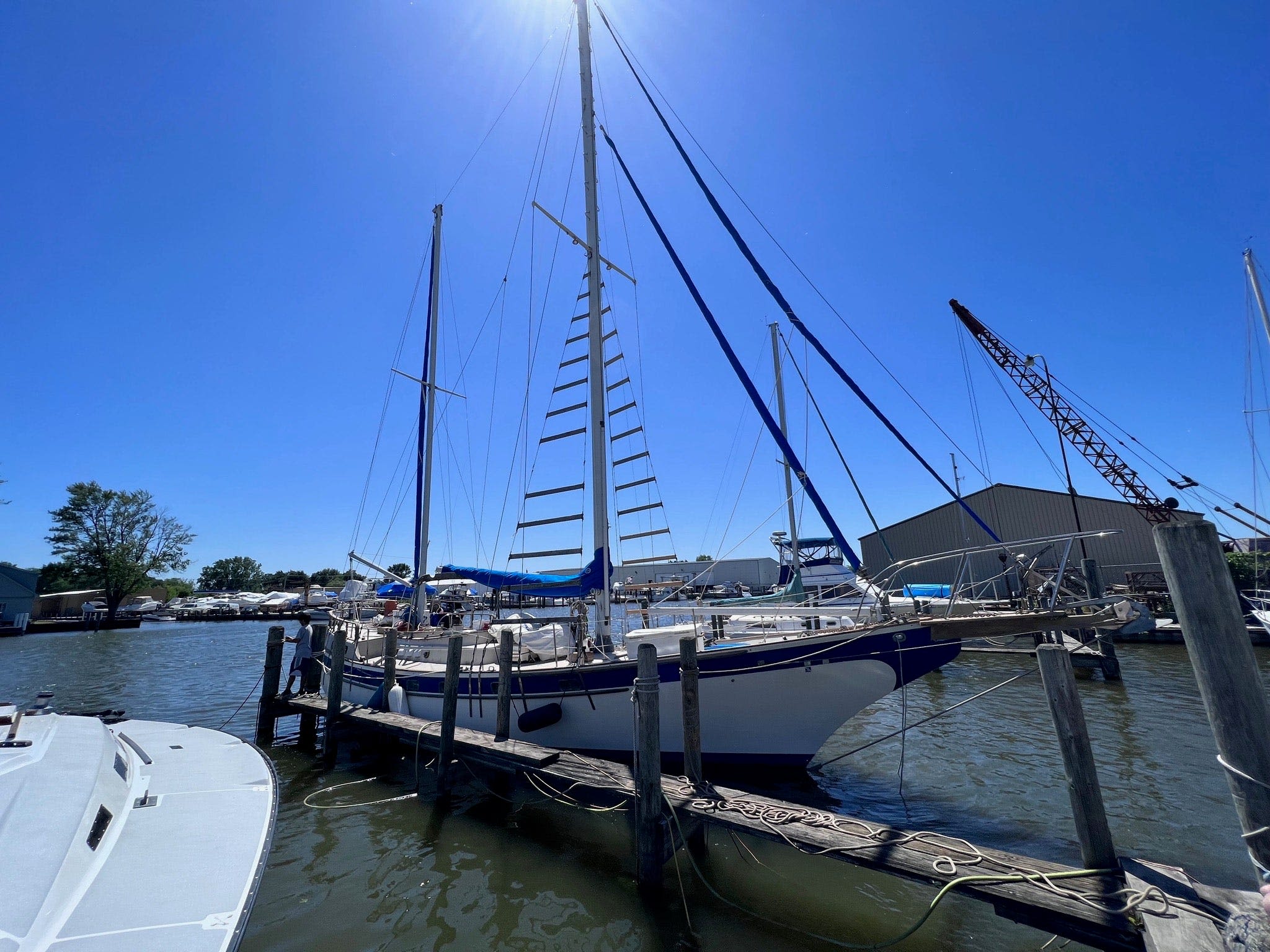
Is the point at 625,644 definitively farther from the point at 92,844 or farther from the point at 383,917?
the point at 92,844

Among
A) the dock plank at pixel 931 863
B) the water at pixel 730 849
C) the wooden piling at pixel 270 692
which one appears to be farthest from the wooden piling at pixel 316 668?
the dock plank at pixel 931 863

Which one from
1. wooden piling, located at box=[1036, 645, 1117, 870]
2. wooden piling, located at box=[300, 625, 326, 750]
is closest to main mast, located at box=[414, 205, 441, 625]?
wooden piling, located at box=[300, 625, 326, 750]

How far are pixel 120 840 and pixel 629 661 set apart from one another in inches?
253

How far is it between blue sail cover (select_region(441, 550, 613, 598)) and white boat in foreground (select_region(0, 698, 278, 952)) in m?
5.38

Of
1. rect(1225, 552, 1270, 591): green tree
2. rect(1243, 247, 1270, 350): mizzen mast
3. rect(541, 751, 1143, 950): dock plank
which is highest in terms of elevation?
rect(1243, 247, 1270, 350): mizzen mast

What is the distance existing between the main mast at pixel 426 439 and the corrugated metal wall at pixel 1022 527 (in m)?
24.6

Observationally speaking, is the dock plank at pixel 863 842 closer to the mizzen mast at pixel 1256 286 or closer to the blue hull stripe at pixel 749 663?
the blue hull stripe at pixel 749 663

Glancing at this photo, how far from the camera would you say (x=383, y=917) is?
5820mm

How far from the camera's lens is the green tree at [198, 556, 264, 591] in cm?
10031

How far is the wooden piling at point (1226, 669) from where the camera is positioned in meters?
3.33

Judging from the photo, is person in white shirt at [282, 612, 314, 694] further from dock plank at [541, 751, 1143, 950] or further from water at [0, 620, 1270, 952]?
dock plank at [541, 751, 1143, 950]

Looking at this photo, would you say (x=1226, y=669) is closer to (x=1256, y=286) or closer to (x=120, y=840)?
(x=120, y=840)

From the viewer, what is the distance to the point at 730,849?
23.2ft

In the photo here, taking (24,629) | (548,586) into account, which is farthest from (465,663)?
(24,629)
